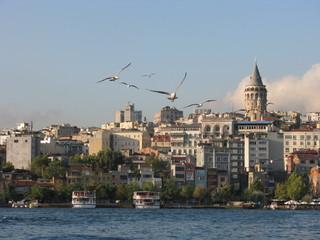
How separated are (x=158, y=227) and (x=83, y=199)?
86.7 feet

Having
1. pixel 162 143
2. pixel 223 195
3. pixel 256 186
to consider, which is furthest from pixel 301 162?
pixel 162 143

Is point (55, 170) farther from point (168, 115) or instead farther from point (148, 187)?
point (168, 115)

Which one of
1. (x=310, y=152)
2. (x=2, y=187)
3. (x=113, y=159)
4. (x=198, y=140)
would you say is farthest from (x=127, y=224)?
(x=198, y=140)

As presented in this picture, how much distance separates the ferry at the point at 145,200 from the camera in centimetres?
7431

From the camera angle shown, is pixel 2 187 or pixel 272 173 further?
pixel 272 173

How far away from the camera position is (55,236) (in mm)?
40719

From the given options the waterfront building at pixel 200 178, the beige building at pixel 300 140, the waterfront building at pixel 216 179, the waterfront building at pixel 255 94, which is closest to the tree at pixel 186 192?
the waterfront building at pixel 200 178

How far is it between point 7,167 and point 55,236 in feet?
153

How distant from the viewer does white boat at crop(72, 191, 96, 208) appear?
73.4 m

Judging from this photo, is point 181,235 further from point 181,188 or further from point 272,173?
point 272,173

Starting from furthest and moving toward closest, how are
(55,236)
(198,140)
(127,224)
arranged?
1. (198,140)
2. (127,224)
3. (55,236)

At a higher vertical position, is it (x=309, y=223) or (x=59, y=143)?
(x=59, y=143)

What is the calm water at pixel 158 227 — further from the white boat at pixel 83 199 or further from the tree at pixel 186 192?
the tree at pixel 186 192

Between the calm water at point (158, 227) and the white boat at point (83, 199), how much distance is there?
13721 mm
